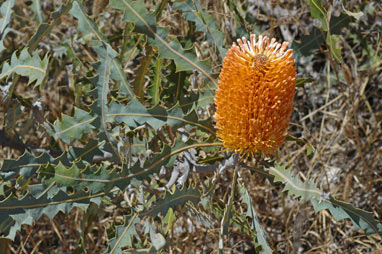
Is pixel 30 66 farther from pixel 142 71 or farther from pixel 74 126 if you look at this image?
pixel 142 71

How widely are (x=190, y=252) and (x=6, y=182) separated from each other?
945 mm

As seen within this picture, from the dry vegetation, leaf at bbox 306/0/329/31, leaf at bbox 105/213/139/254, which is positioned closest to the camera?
leaf at bbox 105/213/139/254

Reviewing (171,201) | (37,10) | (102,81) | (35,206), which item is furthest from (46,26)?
(171,201)

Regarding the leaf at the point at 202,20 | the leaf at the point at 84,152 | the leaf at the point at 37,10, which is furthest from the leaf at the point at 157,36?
the leaf at the point at 37,10

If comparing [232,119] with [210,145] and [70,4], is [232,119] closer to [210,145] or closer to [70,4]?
[210,145]

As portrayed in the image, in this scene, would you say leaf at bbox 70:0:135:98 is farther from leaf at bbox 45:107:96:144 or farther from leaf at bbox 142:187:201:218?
leaf at bbox 142:187:201:218

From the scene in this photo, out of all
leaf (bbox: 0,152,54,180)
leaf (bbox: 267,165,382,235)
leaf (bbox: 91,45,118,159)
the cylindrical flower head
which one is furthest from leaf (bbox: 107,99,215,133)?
leaf (bbox: 267,165,382,235)

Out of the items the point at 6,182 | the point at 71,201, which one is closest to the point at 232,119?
the point at 71,201

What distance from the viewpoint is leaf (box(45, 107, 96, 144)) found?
5.31ft

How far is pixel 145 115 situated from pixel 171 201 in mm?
288

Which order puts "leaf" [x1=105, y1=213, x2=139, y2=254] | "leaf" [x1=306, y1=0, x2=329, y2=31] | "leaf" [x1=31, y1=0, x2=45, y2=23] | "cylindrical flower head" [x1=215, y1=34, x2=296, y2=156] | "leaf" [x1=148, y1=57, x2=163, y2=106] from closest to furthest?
"cylindrical flower head" [x1=215, y1=34, x2=296, y2=156] < "leaf" [x1=105, y1=213, x2=139, y2=254] < "leaf" [x1=306, y1=0, x2=329, y2=31] < "leaf" [x1=148, y1=57, x2=163, y2=106] < "leaf" [x1=31, y1=0, x2=45, y2=23]

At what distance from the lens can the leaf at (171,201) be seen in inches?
59.1

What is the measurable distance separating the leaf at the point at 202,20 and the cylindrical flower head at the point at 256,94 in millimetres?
289

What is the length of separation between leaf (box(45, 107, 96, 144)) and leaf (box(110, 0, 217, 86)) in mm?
332
